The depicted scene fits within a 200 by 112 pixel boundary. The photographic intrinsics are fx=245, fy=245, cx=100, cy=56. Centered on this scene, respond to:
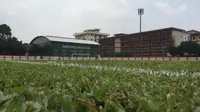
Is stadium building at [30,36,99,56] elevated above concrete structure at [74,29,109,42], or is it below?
below

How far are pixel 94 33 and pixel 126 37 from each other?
22643 millimetres

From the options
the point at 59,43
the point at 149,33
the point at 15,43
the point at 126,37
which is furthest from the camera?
the point at 126,37

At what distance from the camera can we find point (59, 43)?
57.7m

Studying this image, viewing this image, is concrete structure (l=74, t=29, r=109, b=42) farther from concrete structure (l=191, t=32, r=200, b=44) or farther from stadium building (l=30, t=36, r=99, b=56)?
concrete structure (l=191, t=32, r=200, b=44)

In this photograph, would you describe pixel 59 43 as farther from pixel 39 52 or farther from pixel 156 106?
pixel 156 106

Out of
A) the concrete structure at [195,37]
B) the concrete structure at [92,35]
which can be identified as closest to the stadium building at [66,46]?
the concrete structure at [195,37]

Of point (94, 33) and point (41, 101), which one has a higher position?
point (94, 33)

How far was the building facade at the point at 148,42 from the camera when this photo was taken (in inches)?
2771

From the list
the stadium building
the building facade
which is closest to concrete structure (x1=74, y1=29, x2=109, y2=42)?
the building facade

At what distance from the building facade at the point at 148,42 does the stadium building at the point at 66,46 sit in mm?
10566

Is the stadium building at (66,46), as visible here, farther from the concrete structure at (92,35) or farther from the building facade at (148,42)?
the concrete structure at (92,35)

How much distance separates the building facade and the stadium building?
34.7ft

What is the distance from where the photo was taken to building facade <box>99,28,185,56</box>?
231 feet

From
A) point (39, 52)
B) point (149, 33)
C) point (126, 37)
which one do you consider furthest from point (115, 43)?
point (39, 52)
